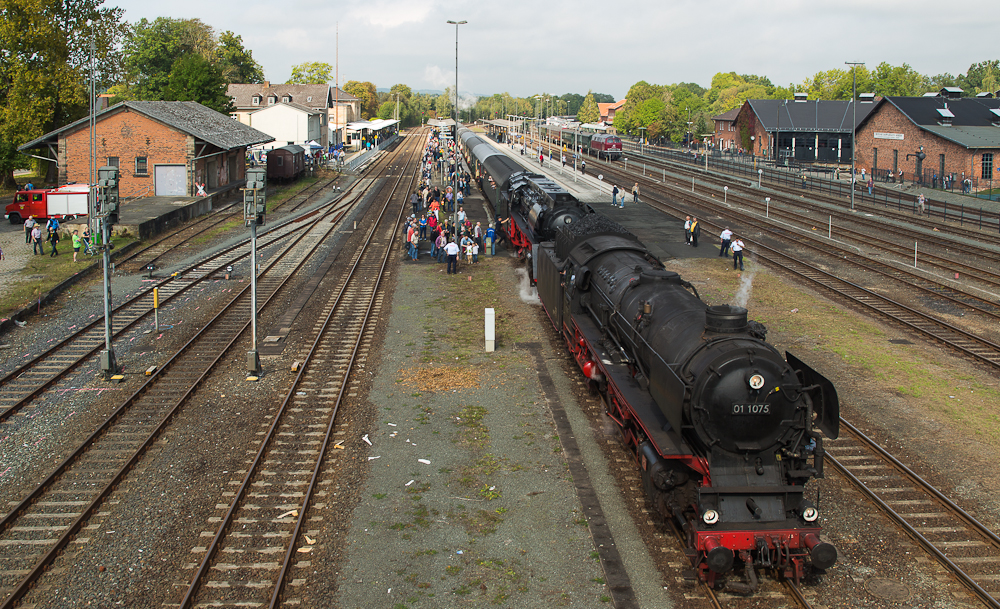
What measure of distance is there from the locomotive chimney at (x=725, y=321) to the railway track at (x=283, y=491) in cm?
607

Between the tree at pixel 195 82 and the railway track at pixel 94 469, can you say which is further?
the tree at pixel 195 82

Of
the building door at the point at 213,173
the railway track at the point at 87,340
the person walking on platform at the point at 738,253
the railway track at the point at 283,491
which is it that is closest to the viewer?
the railway track at the point at 283,491

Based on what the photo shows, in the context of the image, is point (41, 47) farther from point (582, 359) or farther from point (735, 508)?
point (735, 508)

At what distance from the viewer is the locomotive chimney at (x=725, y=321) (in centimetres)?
909

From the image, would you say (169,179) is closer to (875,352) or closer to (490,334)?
(490,334)

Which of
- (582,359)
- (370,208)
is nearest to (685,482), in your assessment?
(582,359)

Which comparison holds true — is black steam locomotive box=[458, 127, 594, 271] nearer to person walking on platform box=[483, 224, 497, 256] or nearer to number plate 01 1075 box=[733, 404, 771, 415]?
person walking on platform box=[483, 224, 497, 256]

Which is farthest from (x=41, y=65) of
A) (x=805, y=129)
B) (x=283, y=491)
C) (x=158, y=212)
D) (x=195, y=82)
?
(x=805, y=129)

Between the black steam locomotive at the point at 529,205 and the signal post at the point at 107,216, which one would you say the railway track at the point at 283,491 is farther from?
the black steam locomotive at the point at 529,205

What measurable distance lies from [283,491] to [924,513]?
9649 mm

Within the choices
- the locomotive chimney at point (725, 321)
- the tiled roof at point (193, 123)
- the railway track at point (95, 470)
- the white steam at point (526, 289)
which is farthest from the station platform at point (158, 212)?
the locomotive chimney at point (725, 321)

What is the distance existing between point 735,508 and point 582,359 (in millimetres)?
6877

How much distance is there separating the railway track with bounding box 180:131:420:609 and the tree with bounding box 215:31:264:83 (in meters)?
88.3

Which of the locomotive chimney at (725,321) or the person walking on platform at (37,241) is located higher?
the person walking on platform at (37,241)
